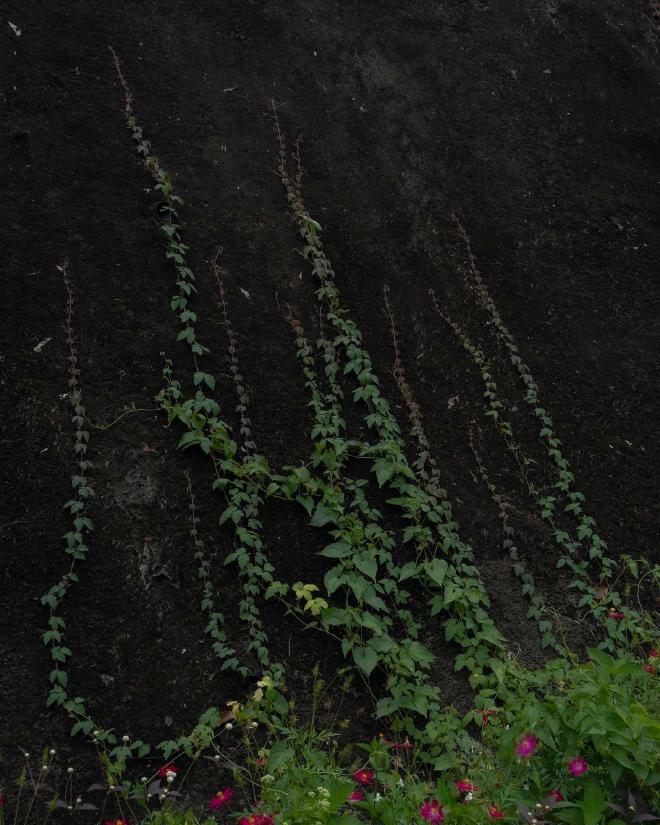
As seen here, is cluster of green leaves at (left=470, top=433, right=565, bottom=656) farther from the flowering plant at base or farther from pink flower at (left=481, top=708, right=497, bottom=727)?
the flowering plant at base

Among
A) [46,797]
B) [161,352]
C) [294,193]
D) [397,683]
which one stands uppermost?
[294,193]

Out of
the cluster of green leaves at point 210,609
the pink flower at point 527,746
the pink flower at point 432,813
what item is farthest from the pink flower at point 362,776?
the cluster of green leaves at point 210,609

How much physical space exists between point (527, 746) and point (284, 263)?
126 inches

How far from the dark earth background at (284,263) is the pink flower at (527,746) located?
1178 millimetres

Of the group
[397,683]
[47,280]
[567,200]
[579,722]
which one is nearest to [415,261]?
[567,200]

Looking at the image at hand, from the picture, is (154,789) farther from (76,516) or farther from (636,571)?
(636,571)

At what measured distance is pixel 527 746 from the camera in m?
2.51

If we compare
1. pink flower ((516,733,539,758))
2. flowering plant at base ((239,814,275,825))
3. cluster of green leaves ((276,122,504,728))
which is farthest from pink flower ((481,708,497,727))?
flowering plant at base ((239,814,275,825))

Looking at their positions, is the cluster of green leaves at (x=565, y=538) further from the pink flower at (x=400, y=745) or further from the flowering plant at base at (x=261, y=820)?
the flowering plant at base at (x=261, y=820)

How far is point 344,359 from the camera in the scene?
462 cm

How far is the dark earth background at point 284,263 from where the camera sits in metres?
3.61

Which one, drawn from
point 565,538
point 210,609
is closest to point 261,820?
point 210,609

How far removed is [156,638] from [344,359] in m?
1.94

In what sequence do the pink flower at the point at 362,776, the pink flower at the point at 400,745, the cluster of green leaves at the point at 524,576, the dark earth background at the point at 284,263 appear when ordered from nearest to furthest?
the pink flower at the point at 362,776
the pink flower at the point at 400,745
the dark earth background at the point at 284,263
the cluster of green leaves at the point at 524,576
